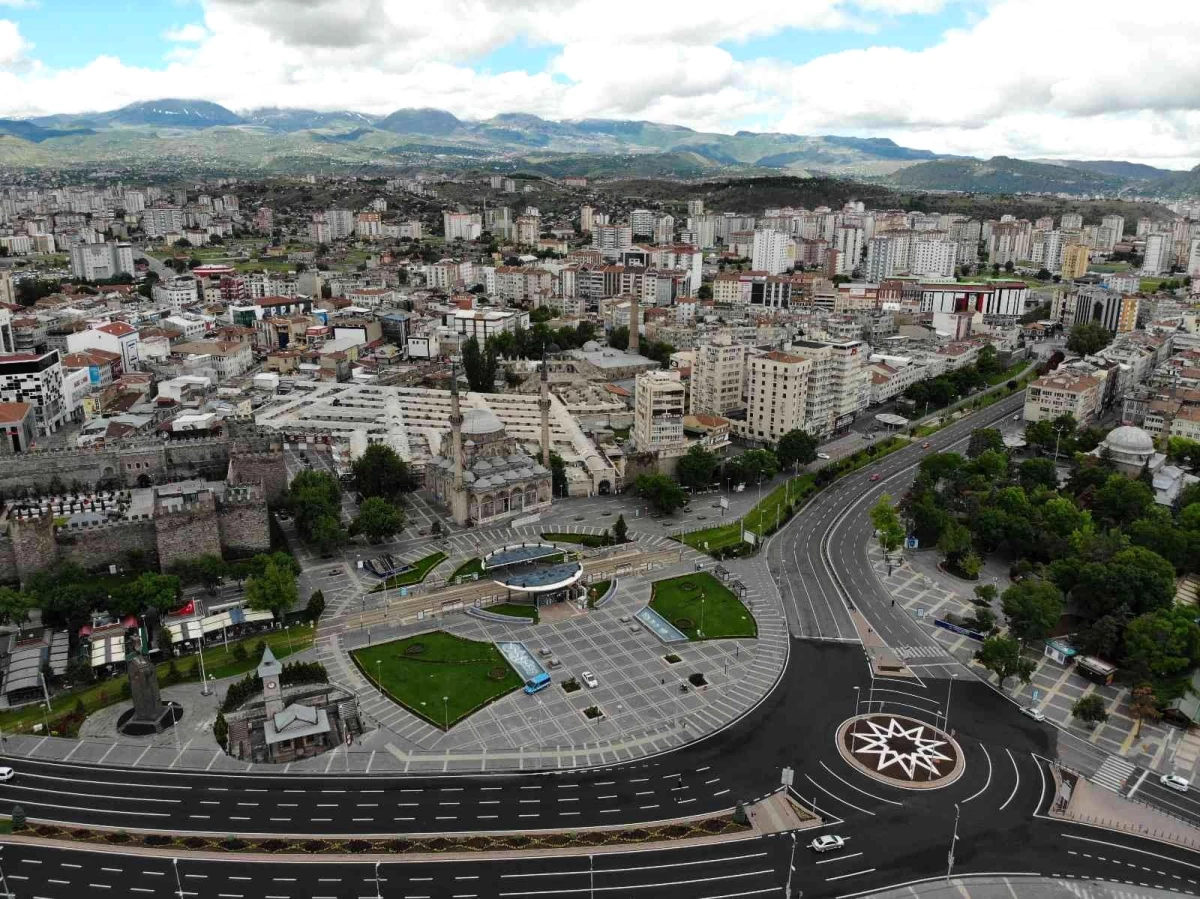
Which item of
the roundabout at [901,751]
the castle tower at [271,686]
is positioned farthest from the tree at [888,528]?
the castle tower at [271,686]

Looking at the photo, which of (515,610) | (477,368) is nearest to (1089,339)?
(477,368)

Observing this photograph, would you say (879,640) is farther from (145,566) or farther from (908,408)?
(908,408)

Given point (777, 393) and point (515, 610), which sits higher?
point (777, 393)

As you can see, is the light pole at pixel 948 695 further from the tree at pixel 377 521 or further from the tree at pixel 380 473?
the tree at pixel 380 473

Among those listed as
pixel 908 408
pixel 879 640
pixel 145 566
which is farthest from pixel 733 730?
pixel 908 408

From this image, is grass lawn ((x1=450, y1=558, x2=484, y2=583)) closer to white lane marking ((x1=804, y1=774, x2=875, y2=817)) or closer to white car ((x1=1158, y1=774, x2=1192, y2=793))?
white lane marking ((x1=804, y1=774, x2=875, y2=817))

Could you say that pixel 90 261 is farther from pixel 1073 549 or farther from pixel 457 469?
pixel 1073 549
